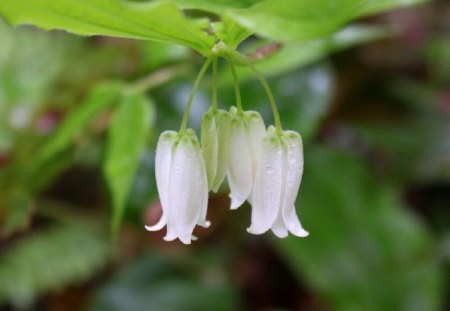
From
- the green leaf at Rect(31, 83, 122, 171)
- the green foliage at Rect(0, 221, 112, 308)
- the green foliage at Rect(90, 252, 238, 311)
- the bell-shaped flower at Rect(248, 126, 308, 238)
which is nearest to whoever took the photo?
the bell-shaped flower at Rect(248, 126, 308, 238)

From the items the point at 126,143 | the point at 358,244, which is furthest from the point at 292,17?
the point at 358,244

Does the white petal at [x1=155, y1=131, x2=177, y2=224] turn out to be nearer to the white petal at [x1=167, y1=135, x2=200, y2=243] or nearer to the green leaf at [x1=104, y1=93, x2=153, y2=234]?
the white petal at [x1=167, y1=135, x2=200, y2=243]

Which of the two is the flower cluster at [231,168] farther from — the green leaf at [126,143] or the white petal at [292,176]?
the green leaf at [126,143]

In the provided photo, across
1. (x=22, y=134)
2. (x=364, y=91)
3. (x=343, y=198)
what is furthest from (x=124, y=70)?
(x=364, y=91)

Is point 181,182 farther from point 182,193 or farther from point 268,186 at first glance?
point 268,186

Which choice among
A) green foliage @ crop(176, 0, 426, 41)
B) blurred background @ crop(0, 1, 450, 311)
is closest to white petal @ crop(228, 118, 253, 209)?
green foliage @ crop(176, 0, 426, 41)

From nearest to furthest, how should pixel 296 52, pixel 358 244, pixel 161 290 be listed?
pixel 296 52 < pixel 358 244 < pixel 161 290
